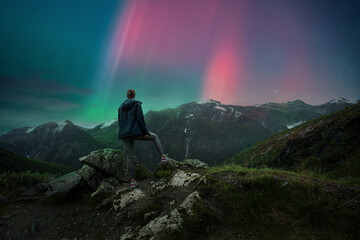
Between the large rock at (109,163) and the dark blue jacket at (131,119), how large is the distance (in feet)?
9.39

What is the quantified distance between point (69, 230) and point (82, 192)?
2960 mm

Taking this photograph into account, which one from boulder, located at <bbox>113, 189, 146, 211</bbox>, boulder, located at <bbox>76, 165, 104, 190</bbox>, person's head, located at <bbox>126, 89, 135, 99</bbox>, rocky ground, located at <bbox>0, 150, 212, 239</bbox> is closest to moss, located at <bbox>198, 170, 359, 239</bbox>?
rocky ground, located at <bbox>0, 150, 212, 239</bbox>

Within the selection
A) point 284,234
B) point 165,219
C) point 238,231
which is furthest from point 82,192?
point 284,234

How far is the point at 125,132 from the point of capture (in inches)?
251

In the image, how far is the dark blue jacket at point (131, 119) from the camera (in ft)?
20.8

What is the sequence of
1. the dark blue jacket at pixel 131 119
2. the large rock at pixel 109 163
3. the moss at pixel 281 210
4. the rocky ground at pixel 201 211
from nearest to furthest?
1. the moss at pixel 281 210
2. the rocky ground at pixel 201 211
3. the dark blue jacket at pixel 131 119
4. the large rock at pixel 109 163

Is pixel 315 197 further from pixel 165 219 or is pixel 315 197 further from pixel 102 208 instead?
pixel 102 208

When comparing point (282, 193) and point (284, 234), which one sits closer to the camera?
point (284, 234)

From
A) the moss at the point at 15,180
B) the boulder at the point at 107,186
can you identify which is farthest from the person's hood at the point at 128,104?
the moss at the point at 15,180

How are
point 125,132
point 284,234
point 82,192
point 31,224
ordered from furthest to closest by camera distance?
point 82,192, point 125,132, point 31,224, point 284,234

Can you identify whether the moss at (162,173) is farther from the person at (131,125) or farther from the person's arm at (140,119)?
the person's arm at (140,119)

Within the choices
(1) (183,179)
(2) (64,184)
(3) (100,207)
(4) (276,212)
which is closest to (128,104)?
(1) (183,179)

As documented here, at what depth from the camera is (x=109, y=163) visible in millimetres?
8398

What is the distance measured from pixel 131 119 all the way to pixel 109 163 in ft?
12.1
